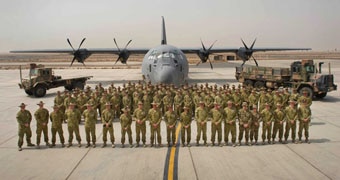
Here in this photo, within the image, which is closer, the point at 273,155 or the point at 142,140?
the point at 273,155

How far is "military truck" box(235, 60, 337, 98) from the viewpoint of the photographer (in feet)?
55.0

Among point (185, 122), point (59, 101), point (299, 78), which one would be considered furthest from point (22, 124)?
point (299, 78)

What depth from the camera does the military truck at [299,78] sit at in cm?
1677

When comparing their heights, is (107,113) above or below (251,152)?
above

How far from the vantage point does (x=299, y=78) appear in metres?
18.1

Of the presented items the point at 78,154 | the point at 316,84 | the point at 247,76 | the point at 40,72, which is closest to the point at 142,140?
the point at 78,154

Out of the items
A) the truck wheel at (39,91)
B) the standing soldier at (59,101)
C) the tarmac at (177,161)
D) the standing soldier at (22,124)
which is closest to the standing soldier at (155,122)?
the tarmac at (177,161)

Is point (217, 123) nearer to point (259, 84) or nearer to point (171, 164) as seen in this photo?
point (171, 164)

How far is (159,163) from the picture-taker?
307 inches

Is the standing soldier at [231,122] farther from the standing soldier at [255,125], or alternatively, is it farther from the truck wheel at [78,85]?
the truck wheel at [78,85]

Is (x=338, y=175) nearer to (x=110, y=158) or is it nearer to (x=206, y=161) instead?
(x=206, y=161)

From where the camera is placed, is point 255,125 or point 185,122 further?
point 255,125

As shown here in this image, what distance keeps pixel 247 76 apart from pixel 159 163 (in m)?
16.4

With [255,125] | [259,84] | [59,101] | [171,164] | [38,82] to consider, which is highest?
[38,82]
